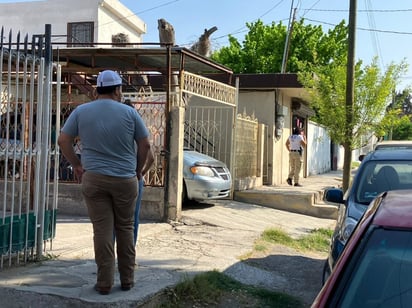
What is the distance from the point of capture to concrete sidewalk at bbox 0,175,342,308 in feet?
14.7

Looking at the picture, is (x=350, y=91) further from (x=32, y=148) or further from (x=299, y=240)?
(x=32, y=148)

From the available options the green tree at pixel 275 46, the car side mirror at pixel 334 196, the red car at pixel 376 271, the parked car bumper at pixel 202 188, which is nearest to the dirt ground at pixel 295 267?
the car side mirror at pixel 334 196

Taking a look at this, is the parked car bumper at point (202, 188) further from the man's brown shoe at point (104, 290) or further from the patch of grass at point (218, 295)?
the man's brown shoe at point (104, 290)

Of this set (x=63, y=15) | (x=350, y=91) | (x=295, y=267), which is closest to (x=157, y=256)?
(x=295, y=267)

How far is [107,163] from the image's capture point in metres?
4.41

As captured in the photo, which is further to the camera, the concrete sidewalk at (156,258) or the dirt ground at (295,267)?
the dirt ground at (295,267)

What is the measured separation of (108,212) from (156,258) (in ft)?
6.96

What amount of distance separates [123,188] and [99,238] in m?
0.46

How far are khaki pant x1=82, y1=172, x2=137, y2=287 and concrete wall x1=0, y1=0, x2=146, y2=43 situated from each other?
21.0m

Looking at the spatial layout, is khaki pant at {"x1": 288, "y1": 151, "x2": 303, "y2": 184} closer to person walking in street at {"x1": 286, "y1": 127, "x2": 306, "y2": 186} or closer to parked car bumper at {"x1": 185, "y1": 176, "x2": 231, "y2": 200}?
person walking in street at {"x1": 286, "y1": 127, "x2": 306, "y2": 186}

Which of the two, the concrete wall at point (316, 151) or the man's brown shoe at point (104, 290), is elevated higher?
the concrete wall at point (316, 151)

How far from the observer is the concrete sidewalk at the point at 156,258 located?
449 centimetres

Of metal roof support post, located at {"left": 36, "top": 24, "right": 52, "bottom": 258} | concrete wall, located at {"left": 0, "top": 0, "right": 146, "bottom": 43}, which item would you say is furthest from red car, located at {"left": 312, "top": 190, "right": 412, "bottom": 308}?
concrete wall, located at {"left": 0, "top": 0, "right": 146, "bottom": 43}


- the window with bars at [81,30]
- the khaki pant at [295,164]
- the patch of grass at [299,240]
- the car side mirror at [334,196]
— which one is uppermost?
the window with bars at [81,30]
